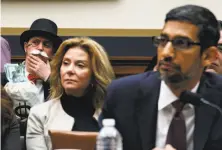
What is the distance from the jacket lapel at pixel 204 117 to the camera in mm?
1874

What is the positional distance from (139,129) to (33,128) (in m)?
0.79

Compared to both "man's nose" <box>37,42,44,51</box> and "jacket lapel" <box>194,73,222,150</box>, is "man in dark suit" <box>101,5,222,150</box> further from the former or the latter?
"man's nose" <box>37,42,44,51</box>

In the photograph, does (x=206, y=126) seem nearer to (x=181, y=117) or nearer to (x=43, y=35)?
(x=181, y=117)

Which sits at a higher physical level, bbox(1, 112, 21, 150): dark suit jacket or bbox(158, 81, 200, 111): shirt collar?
bbox(158, 81, 200, 111): shirt collar

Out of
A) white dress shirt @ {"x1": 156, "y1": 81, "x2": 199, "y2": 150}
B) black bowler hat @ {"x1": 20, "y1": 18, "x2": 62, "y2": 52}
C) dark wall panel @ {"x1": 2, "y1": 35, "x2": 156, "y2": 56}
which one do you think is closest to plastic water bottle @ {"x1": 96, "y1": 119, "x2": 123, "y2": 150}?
white dress shirt @ {"x1": 156, "y1": 81, "x2": 199, "y2": 150}

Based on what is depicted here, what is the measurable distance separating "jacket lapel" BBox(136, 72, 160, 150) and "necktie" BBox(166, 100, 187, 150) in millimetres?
69

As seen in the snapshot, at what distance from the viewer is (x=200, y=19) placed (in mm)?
1844

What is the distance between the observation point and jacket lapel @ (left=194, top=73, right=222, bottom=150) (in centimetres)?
187

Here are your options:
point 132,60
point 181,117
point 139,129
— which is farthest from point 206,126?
point 132,60

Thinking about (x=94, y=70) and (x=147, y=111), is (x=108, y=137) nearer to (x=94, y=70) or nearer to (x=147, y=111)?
(x=147, y=111)

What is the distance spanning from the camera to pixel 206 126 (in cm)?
189

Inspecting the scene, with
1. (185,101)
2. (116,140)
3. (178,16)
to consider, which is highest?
(178,16)

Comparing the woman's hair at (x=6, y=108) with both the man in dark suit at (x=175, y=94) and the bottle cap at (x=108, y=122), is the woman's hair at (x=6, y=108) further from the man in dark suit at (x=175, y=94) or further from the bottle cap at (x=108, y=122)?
the bottle cap at (x=108, y=122)

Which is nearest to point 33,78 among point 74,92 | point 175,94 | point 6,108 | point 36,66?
point 36,66
